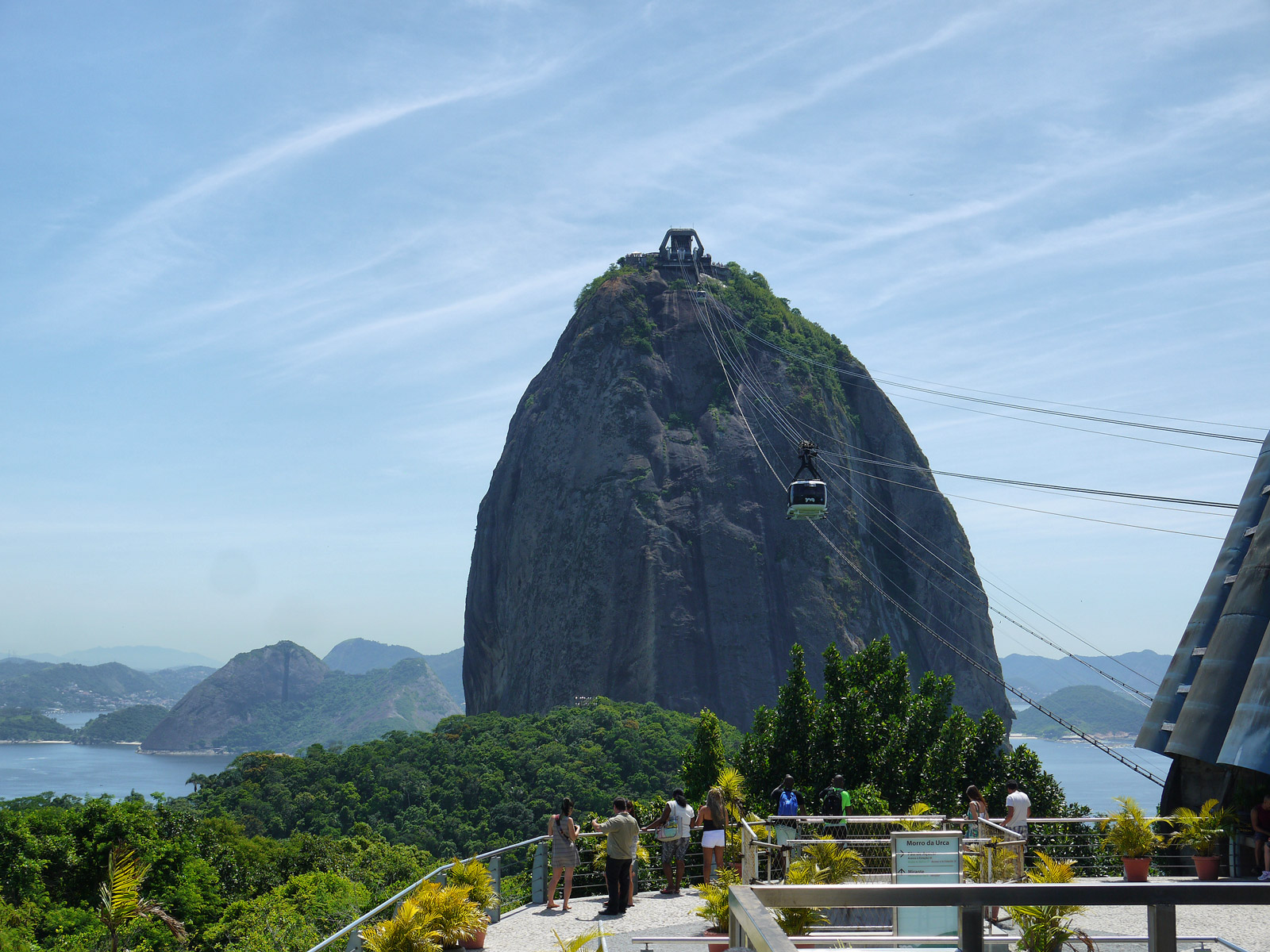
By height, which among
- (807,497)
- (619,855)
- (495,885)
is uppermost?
(807,497)

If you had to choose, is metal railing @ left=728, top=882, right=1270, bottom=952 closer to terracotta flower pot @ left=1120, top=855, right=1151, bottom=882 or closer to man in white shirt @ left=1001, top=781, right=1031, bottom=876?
man in white shirt @ left=1001, top=781, right=1031, bottom=876

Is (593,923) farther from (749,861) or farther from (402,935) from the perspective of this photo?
(402,935)

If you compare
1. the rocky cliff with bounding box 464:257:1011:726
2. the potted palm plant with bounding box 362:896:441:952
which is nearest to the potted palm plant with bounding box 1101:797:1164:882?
the potted palm plant with bounding box 362:896:441:952

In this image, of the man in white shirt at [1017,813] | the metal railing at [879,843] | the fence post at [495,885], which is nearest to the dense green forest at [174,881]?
the fence post at [495,885]

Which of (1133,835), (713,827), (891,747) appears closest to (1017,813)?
(1133,835)

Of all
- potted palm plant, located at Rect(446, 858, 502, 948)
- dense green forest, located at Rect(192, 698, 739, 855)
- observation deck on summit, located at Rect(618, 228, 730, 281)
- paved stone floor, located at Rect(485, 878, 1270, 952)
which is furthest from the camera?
observation deck on summit, located at Rect(618, 228, 730, 281)
